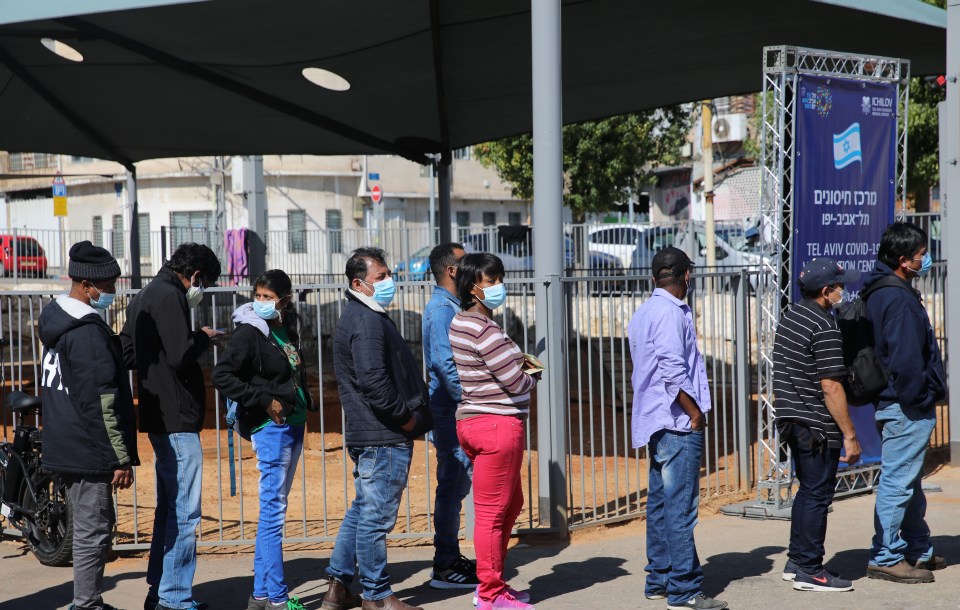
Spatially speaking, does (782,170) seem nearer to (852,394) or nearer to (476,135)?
(852,394)

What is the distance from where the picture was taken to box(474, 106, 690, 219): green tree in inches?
1117

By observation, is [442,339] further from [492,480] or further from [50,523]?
[50,523]

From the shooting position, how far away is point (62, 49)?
35.8 ft

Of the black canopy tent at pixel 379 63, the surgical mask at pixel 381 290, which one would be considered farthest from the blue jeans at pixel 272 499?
the black canopy tent at pixel 379 63

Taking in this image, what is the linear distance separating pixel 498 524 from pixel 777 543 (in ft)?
8.58

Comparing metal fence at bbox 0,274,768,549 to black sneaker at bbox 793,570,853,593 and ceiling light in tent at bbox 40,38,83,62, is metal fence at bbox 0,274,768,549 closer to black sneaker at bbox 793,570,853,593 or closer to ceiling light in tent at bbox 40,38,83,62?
black sneaker at bbox 793,570,853,593

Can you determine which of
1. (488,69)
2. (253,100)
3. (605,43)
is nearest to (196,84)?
(253,100)

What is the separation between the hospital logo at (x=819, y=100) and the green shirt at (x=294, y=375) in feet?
14.0

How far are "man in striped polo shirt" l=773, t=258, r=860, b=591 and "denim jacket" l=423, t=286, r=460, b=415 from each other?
1.79 meters

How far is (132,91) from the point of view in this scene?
12.6 metres

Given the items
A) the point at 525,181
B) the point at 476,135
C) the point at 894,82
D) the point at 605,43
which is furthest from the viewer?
the point at 525,181

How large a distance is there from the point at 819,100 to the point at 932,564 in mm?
3413

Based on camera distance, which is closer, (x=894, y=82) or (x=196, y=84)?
(x=894, y=82)

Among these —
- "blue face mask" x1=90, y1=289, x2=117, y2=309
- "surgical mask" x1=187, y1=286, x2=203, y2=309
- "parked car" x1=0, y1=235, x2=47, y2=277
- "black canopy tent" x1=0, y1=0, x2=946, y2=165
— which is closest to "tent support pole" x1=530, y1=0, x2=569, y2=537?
"black canopy tent" x1=0, y1=0, x2=946, y2=165
